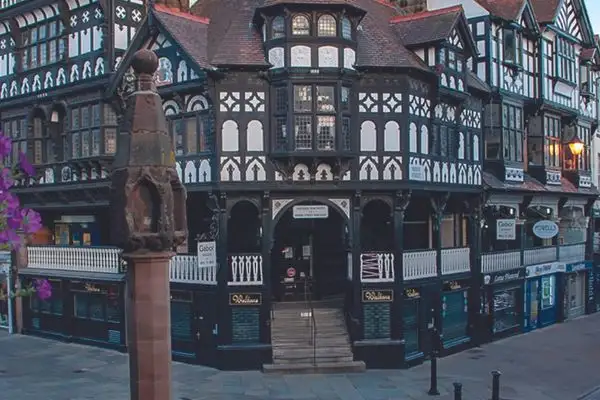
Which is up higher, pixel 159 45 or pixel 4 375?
pixel 159 45

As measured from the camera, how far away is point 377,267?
847 inches

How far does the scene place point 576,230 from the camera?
33938 mm

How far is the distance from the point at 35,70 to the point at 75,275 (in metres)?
7.99

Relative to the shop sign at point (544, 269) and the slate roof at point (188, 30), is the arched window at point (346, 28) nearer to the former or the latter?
the slate roof at point (188, 30)

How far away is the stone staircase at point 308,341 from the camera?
20641 mm

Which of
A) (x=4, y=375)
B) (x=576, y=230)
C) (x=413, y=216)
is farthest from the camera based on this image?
(x=576, y=230)

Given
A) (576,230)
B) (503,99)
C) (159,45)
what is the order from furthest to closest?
(576,230)
(503,99)
(159,45)

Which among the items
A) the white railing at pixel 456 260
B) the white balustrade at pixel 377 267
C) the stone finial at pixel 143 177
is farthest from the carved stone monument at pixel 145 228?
the white railing at pixel 456 260

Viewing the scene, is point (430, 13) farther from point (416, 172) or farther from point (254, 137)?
point (254, 137)

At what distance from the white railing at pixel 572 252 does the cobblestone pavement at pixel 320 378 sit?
6.84 metres

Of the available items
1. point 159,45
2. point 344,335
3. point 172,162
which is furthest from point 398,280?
point 172,162

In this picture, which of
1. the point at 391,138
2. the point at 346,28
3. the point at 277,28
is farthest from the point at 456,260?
the point at 277,28

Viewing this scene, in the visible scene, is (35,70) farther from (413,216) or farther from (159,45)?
(413,216)

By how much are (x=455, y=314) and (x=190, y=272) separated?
9.14 m
